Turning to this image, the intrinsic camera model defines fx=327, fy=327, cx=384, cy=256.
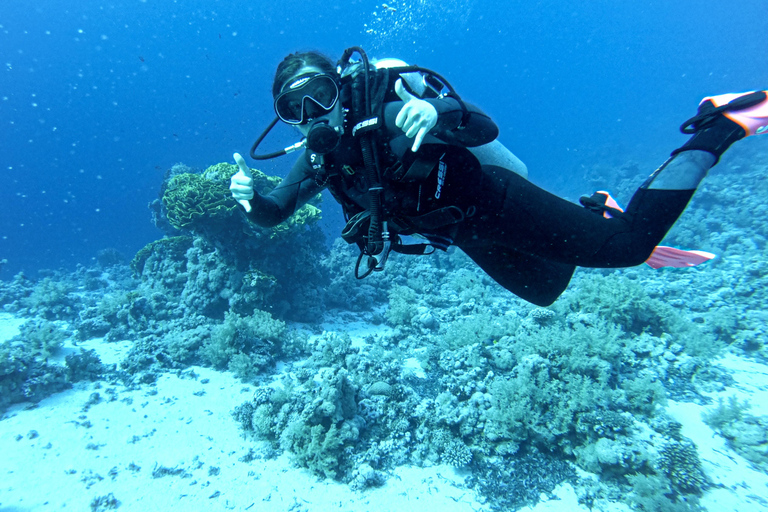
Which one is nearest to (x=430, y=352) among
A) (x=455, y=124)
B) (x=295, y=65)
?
(x=455, y=124)

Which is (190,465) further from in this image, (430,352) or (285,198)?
(285,198)

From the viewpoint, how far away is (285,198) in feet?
11.3

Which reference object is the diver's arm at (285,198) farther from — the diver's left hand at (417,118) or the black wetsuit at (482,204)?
A: the diver's left hand at (417,118)

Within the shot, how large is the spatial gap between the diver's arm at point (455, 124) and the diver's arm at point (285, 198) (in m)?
1.17

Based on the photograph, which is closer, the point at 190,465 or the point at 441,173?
the point at 441,173

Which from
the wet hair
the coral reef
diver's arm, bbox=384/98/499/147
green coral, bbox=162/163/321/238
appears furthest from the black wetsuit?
green coral, bbox=162/163/321/238

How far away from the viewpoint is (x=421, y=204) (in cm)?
274

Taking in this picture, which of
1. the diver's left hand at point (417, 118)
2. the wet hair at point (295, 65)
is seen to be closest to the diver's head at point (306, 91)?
the wet hair at point (295, 65)

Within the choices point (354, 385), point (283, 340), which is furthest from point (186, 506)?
point (283, 340)

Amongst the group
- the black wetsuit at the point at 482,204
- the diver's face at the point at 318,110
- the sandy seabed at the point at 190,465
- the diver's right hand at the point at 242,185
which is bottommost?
the sandy seabed at the point at 190,465

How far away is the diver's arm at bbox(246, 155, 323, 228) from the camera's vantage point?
10.1 ft

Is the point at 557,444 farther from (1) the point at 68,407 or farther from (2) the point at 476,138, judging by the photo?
(1) the point at 68,407

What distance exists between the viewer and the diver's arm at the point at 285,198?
3.09 meters

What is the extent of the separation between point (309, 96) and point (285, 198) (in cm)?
116
